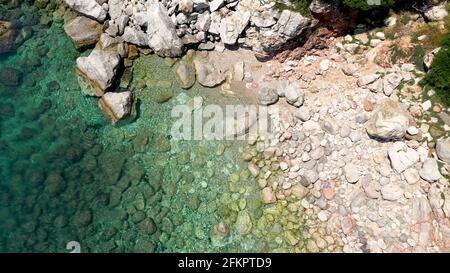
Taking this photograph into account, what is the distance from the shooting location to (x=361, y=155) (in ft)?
56.4

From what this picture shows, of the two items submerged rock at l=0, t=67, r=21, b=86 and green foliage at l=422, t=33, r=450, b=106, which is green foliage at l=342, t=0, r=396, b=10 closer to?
green foliage at l=422, t=33, r=450, b=106

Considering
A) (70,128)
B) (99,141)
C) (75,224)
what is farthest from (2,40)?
(75,224)

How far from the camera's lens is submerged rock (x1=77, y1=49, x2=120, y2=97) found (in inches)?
742

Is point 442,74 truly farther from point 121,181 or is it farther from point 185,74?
point 121,181

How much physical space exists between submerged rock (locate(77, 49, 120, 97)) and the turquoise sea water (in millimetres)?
596

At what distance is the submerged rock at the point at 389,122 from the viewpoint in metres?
16.1

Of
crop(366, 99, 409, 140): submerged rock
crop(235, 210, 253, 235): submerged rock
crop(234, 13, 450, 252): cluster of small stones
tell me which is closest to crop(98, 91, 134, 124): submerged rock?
crop(234, 13, 450, 252): cluster of small stones

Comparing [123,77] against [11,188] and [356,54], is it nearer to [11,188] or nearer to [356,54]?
[11,188]

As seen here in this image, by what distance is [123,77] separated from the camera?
19.5m

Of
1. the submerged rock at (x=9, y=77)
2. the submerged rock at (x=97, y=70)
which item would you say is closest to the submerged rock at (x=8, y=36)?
the submerged rock at (x=9, y=77)

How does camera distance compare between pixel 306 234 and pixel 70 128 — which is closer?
pixel 306 234

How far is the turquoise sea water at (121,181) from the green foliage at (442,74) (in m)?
7.77

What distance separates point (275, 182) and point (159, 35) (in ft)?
29.6

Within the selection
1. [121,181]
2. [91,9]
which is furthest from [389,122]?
[91,9]
